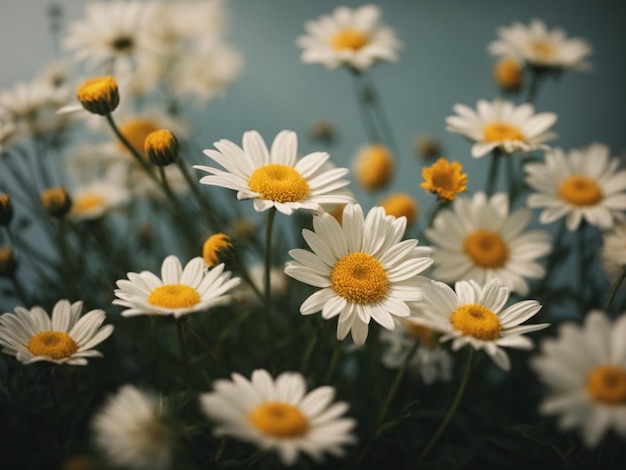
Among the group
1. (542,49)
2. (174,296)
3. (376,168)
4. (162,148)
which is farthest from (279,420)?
(542,49)

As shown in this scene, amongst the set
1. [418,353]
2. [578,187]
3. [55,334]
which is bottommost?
[418,353]

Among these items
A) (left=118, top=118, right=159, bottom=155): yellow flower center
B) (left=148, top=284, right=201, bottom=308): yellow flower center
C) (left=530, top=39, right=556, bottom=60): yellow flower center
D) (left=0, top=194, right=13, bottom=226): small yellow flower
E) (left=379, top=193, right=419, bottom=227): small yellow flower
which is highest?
(left=530, top=39, right=556, bottom=60): yellow flower center

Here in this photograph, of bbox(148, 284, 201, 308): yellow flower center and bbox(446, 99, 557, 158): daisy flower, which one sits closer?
bbox(148, 284, 201, 308): yellow flower center

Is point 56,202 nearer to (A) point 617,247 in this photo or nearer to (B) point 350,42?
(B) point 350,42

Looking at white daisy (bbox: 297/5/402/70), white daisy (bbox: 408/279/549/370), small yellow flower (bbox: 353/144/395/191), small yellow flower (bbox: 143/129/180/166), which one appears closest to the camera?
white daisy (bbox: 408/279/549/370)

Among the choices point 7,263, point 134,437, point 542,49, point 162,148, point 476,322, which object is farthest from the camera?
point 542,49

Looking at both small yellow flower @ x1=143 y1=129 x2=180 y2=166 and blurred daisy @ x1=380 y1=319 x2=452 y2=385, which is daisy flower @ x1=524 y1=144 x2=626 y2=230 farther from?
small yellow flower @ x1=143 y1=129 x2=180 y2=166

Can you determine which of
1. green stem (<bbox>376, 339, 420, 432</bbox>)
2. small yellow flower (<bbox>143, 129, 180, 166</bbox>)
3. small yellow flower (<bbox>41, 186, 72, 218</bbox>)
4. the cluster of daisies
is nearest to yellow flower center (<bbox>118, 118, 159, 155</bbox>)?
the cluster of daisies
